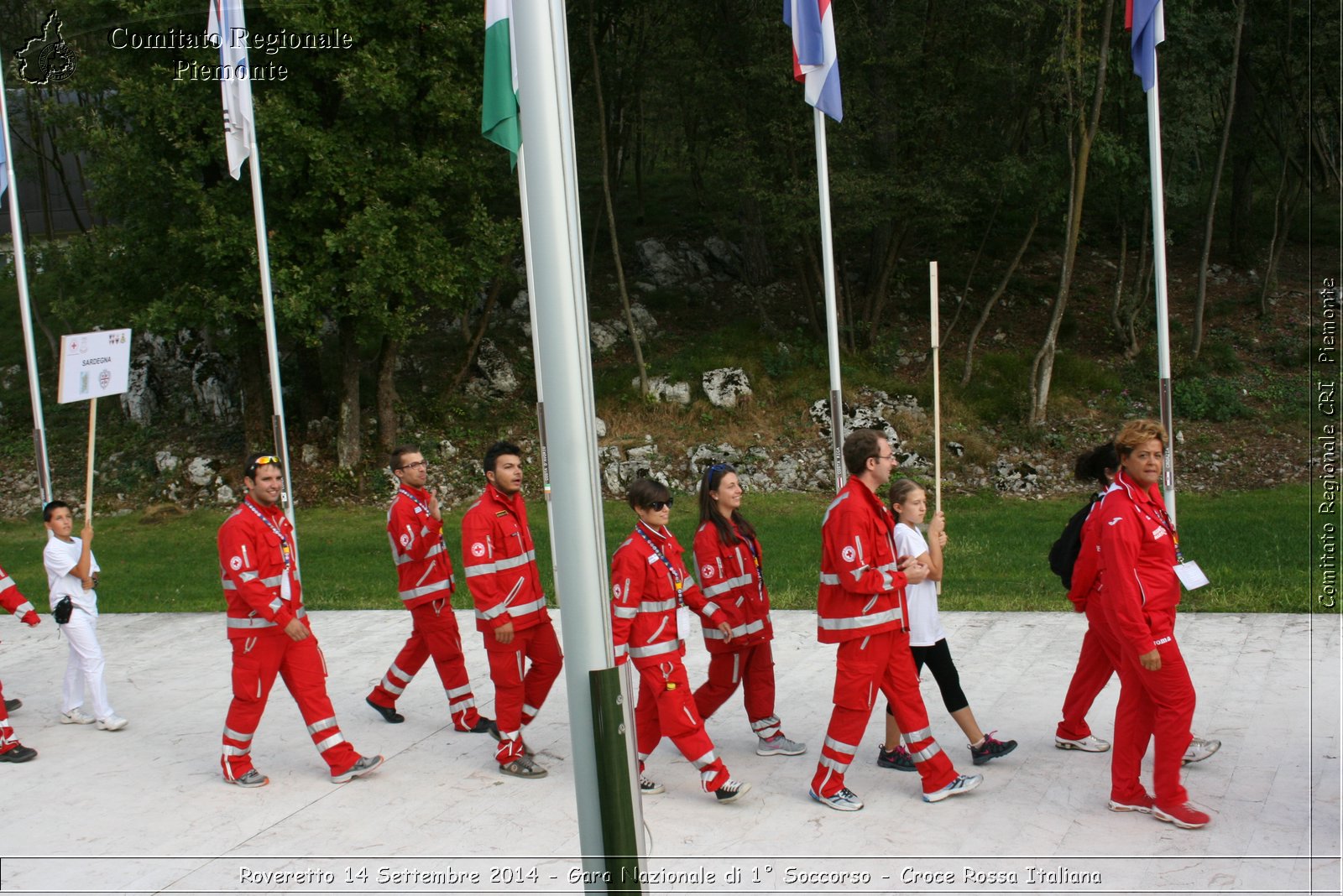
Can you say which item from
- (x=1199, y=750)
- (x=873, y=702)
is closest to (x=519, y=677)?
(x=873, y=702)

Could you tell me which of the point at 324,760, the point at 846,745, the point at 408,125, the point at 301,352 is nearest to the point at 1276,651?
the point at 846,745

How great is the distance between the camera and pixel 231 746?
766 centimetres

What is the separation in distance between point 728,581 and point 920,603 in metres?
1.19

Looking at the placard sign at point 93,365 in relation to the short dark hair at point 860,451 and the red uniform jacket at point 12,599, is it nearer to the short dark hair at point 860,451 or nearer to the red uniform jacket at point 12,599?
the red uniform jacket at point 12,599

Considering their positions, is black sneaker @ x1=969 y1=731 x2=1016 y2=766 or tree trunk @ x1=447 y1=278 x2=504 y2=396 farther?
tree trunk @ x1=447 y1=278 x2=504 y2=396

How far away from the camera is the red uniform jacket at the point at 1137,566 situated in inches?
238

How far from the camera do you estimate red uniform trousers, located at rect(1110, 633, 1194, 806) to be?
606 centimetres

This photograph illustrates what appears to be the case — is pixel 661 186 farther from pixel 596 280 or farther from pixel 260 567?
pixel 260 567

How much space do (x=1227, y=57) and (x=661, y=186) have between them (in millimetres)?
17116

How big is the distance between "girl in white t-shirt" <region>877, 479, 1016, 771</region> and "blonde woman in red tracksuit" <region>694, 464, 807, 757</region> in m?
0.92

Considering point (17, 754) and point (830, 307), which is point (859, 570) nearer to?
point (830, 307)

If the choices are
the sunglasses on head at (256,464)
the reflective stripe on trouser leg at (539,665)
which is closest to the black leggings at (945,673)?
the reflective stripe on trouser leg at (539,665)

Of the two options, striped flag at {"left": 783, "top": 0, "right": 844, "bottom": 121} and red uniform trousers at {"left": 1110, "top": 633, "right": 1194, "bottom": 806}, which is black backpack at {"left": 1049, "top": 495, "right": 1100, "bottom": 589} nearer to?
red uniform trousers at {"left": 1110, "top": 633, "right": 1194, "bottom": 806}

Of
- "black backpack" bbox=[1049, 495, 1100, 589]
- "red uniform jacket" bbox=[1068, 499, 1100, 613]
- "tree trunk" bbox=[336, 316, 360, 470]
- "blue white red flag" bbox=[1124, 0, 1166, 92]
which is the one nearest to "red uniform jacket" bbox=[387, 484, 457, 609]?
"black backpack" bbox=[1049, 495, 1100, 589]
